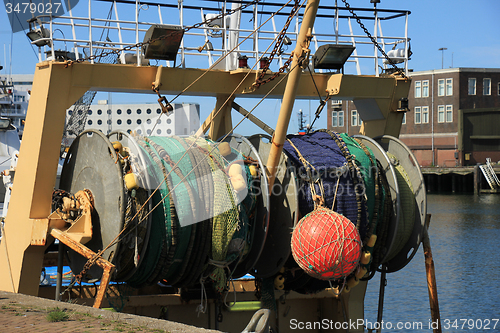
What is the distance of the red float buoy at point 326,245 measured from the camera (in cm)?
827

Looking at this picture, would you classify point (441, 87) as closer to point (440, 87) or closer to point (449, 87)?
point (440, 87)

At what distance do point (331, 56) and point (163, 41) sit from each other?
3.25 m

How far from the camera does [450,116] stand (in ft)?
212

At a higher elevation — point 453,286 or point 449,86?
point 449,86

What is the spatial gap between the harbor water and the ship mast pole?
8715mm

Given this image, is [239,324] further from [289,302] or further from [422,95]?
[422,95]

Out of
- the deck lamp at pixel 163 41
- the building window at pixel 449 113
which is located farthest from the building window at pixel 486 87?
the deck lamp at pixel 163 41

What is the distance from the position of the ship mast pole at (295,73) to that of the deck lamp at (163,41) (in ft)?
6.92

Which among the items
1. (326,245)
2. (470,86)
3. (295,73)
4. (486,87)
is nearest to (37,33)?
(295,73)

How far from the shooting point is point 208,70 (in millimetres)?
10305

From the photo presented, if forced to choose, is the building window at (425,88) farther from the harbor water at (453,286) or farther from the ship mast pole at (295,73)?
the ship mast pole at (295,73)

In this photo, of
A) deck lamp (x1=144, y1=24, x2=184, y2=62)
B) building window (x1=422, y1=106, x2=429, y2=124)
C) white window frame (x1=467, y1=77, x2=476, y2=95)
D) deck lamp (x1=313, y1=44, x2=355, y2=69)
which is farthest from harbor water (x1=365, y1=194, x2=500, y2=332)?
white window frame (x1=467, y1=77, x2=476, y2=95)

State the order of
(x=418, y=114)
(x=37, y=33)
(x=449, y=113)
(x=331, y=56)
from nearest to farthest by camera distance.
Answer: (x=37, y=33) → (x=331, y=56) → (x=449, y=113) → (x=418, y=114)

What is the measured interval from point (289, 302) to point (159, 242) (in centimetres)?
Result: 357
